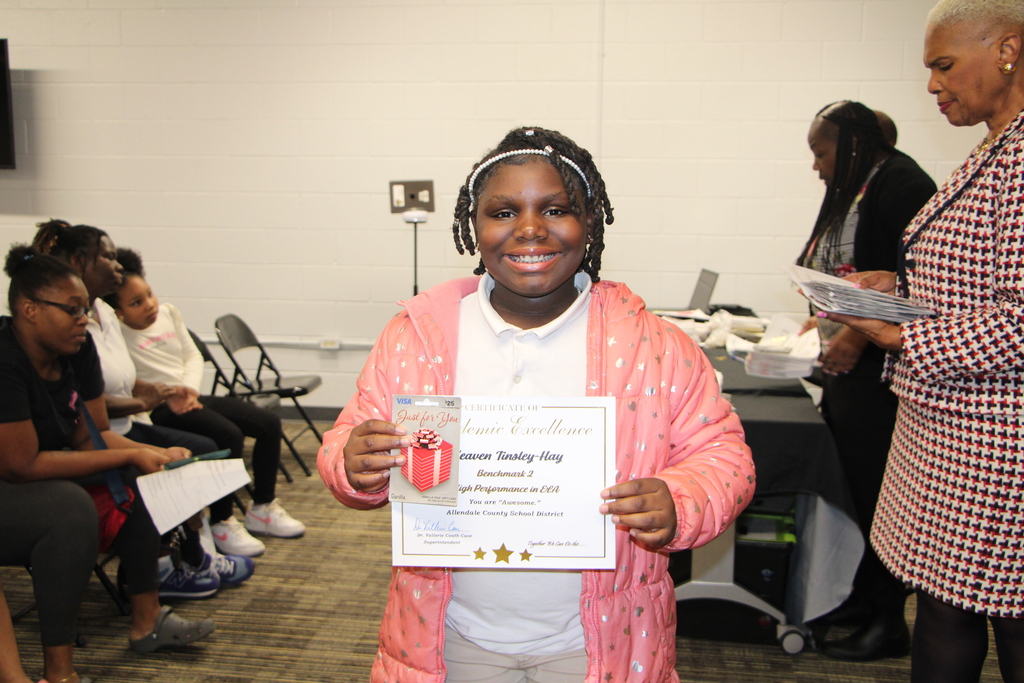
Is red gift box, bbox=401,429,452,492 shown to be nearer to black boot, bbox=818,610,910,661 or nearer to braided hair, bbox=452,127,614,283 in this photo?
braided hair, bbox=452,127,614,283

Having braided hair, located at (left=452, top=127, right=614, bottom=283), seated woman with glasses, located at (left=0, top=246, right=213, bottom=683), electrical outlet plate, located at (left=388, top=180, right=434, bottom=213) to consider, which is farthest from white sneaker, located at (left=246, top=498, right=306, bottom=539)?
braided hair, located at (left=452, top=127, right=614, bottom=283)

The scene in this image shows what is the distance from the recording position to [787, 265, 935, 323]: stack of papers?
4.99ft

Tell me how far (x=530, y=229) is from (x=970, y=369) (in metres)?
0.87

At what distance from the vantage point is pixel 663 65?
14.8 ft

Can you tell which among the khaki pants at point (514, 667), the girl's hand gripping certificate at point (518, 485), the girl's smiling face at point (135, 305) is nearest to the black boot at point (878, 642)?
the khaki pants at point (514, 667)

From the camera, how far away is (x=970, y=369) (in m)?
1.36

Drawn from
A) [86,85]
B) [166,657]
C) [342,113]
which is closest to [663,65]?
[342,113]

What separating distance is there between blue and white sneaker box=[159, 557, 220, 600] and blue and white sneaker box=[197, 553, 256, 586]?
41mm

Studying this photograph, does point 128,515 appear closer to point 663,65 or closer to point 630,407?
point 630,407

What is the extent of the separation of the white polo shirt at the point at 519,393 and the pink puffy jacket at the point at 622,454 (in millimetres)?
28

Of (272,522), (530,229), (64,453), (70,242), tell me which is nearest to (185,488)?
(64,453)

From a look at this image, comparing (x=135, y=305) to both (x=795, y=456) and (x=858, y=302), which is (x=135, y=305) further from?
(x=858, y=302)

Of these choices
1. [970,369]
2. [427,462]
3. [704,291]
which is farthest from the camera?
[704,291]

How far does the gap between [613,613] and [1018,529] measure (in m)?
0.83
